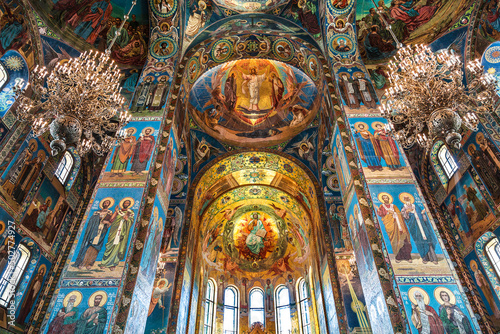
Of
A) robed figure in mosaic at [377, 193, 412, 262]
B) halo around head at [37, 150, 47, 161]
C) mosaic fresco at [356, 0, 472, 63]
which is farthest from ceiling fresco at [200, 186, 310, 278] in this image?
robed figure in mosaic at [377, 193, 412, 262]

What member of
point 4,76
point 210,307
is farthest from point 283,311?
point 4,76

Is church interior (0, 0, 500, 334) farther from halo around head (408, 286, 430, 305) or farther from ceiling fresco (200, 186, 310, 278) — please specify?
ceiling fresco (200, 186, 310, 278)

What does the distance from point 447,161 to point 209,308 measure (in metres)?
12.3

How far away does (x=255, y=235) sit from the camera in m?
18.7

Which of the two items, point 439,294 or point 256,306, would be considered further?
point 256,306

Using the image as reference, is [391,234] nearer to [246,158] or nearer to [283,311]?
[246,158]

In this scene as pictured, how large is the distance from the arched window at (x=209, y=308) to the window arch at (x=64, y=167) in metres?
8.96

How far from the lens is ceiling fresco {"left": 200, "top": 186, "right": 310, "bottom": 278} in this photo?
55.1 feet

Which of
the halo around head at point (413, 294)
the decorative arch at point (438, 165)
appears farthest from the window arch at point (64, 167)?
the decorative arch at point (438, 165)

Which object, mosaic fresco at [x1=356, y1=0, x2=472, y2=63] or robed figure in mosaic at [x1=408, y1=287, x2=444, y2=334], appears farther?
mosaic fresco at [x1=356, y1=0, x2=472, y2=63]

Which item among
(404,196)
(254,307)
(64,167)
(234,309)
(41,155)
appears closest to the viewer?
(404,196)

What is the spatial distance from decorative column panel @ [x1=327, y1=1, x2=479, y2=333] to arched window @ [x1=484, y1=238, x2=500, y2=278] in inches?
119

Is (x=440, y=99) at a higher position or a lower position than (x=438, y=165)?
lower

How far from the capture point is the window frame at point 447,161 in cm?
1045
